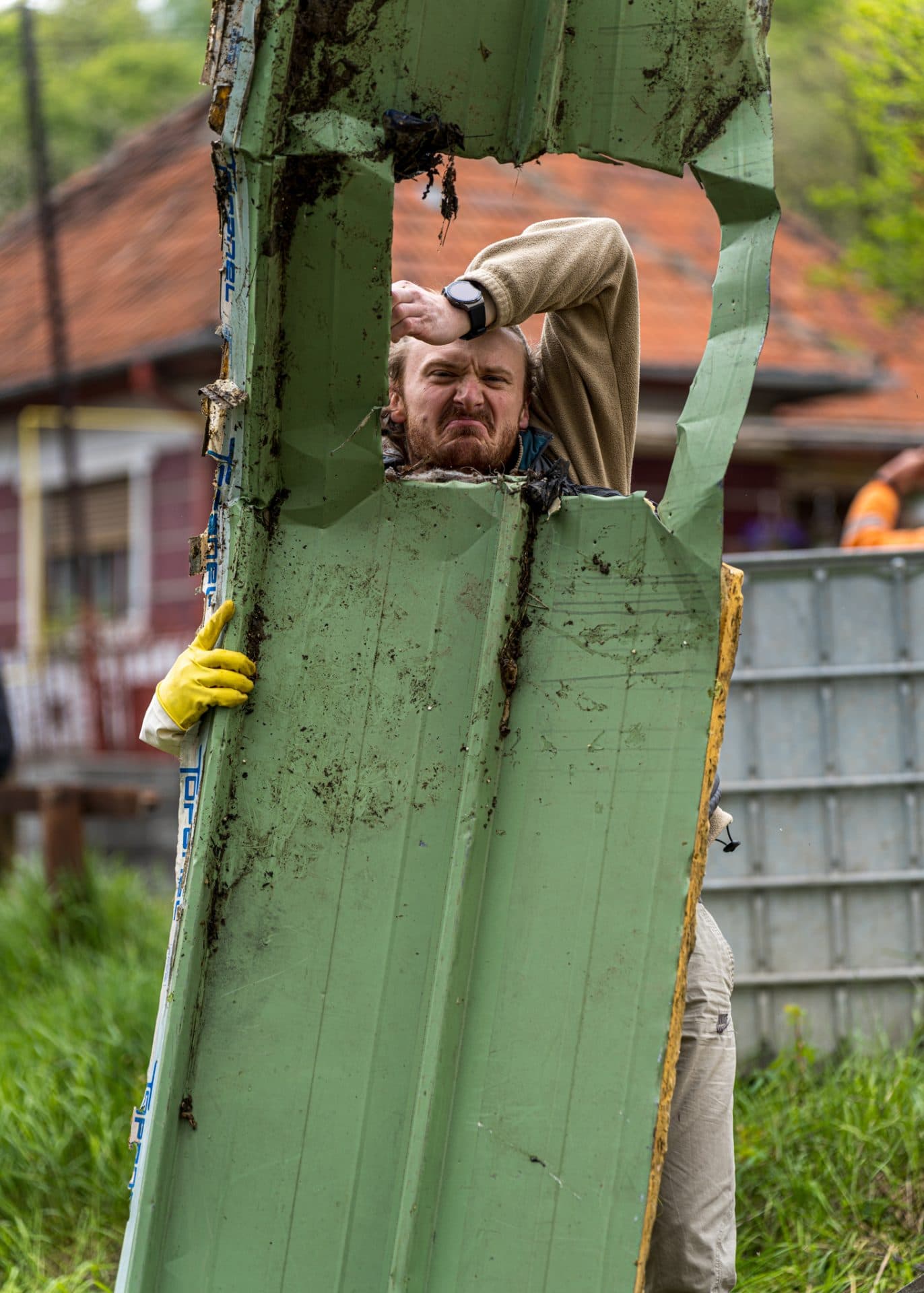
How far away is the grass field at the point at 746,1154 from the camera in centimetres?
324

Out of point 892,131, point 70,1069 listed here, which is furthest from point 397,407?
point 892,131

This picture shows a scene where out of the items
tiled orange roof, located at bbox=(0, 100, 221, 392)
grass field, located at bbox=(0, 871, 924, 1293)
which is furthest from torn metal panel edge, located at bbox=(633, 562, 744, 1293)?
tiled orange roof, located at bbox=(0, 100, 221, 392)

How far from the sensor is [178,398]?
34.2 ft

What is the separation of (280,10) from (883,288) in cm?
966

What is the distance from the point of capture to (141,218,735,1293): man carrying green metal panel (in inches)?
95.1

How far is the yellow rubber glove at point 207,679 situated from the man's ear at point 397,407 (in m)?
0.57

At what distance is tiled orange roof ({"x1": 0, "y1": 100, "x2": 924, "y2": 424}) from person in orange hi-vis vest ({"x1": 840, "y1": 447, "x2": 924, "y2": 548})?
4.64 metres

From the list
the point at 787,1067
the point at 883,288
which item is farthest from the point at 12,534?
the point at 787,1067

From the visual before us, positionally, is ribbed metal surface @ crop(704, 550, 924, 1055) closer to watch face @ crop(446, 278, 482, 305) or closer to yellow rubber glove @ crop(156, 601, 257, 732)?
watch face @ crop(446, 278, 482, 305)

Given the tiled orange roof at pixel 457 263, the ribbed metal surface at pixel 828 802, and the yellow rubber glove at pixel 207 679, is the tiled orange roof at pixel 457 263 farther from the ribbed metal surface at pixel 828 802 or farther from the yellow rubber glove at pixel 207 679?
the yellow rubber glove at pixel 207 679

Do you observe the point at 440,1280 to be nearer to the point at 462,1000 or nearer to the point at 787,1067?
the point at 462,1000

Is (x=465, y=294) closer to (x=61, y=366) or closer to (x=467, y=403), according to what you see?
(x=467, y=403)

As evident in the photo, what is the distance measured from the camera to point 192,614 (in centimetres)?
1126

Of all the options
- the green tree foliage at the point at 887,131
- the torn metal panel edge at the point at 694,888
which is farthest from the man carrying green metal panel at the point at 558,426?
the green tree foliage at the point at 887,131
